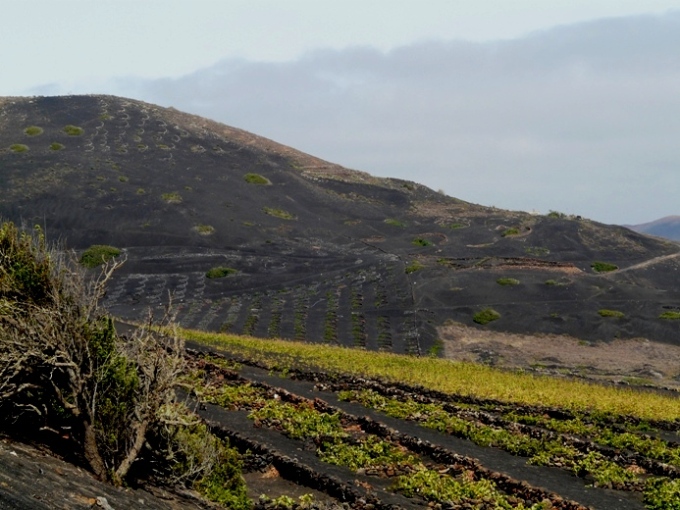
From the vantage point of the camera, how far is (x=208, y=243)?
77.8 metres

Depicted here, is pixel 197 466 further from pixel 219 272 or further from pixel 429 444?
pixel 219 272

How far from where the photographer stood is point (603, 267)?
76812 millimetres

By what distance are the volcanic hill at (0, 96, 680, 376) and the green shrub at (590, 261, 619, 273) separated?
27 centimetres

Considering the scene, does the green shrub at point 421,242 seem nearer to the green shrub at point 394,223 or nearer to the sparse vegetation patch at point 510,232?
the green shrub at point 394,223

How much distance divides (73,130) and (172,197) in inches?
971

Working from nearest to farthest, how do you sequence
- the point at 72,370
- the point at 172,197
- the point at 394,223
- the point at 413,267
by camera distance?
1. the point at 72,370
2. the point at 413,267
3. the point at 172,197
4. the point at 394,223

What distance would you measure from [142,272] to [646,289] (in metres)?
44.8

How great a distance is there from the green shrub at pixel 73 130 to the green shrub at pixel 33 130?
333 centimetres

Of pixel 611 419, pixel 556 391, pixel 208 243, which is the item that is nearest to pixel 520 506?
pixel 611 419

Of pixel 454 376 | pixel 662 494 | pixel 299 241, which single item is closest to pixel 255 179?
pixel 299 241

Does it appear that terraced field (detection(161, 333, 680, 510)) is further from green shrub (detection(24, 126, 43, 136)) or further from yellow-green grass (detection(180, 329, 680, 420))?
green shrub (detection(24, 126, 43, 136))

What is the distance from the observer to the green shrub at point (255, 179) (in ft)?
324

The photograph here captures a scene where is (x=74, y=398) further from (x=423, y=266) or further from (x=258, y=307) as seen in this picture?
(x=423, y=266)

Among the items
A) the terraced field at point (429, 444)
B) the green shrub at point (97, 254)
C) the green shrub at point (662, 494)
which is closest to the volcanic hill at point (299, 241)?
the green shrub at point (97, 254)
